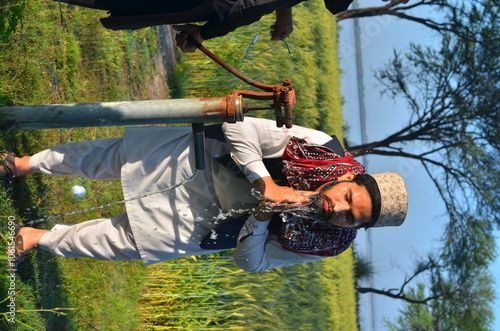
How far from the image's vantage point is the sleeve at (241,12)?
7.44 ft

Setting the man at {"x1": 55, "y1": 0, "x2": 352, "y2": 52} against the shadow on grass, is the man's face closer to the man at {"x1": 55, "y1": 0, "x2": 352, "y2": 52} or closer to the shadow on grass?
the man at {"x1": 55, "y1": 0, "x2": 352, "y2": 52}

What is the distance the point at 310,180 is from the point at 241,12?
2.74 feet

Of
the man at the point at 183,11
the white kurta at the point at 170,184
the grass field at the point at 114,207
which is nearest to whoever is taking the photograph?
the man at the point at 183,11

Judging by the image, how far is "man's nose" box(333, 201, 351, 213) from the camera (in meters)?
2.43

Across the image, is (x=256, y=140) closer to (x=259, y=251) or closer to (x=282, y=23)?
(x=259, y=251)

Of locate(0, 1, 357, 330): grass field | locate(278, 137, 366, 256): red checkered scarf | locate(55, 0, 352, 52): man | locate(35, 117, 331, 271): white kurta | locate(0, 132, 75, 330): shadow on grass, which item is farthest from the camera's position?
locate(0, 1, 357, 330): grass field

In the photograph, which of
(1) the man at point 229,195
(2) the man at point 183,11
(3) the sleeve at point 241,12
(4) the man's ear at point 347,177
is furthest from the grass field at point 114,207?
(4) the man's ear at point 347,177

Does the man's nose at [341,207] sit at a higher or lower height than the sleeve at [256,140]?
lower

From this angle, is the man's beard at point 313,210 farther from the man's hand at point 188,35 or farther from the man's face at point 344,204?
the man's hand at point 188,35

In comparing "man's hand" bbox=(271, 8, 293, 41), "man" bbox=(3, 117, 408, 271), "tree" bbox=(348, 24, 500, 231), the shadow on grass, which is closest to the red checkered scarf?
"man" bbox=(3, 117, 408, 271)

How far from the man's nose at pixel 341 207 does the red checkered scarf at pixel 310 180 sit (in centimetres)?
16

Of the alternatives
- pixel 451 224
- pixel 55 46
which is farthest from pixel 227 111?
pixel 451 224

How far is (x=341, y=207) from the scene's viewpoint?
2.43 meters

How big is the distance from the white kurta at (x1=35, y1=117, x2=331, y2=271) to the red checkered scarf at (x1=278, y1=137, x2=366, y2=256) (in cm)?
9
